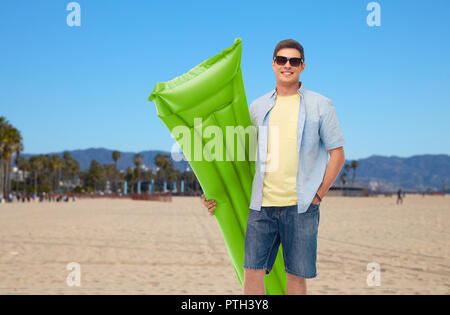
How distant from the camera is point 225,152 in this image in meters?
2.75

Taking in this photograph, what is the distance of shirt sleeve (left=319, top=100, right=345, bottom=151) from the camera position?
275 cm

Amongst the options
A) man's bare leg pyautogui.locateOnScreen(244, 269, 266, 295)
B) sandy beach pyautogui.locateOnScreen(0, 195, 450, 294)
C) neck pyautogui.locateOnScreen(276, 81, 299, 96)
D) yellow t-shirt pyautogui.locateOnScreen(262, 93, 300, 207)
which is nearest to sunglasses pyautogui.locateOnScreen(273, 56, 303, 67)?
neck pyautogui.locateOnScreen(276, 81, 299, 96)

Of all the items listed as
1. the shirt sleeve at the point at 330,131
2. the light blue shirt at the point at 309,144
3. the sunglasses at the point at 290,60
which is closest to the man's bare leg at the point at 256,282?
the light blue shirt at the point at 309,144

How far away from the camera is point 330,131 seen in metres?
2.76

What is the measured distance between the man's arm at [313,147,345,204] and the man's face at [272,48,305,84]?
1.71 feet

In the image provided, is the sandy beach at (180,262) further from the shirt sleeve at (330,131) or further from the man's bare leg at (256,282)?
the shirt sleeve at (330,131)

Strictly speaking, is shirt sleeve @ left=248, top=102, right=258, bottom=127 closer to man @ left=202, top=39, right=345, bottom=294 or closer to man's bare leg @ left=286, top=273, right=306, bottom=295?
man @ left=202, top=39, right=345, bottom=294

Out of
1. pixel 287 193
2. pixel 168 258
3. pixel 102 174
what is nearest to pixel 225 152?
pixel 287 193

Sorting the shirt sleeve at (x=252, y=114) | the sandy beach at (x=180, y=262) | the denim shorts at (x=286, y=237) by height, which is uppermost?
the shirt sleeve at (x=252, y=114)

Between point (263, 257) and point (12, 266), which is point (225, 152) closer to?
point (263, 257)

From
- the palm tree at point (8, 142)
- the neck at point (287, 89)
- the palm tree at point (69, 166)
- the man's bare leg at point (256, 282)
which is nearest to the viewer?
the man's bare leg at point (256, 282)

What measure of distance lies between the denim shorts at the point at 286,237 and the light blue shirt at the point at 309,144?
0.07 metres

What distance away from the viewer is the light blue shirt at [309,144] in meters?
2.75
